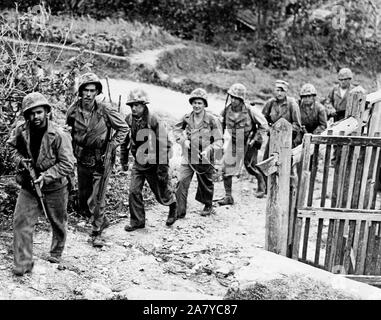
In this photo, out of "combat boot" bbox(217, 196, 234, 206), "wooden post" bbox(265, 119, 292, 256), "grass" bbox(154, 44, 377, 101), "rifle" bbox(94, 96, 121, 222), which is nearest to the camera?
"wooden post" bbox(265, 119, 292, 256)

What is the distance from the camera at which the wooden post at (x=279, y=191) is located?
18.6 feet

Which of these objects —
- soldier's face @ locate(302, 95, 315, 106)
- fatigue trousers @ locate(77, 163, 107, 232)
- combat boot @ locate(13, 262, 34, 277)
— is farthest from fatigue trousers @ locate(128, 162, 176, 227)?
soldier's face @ locate(302, 95, 315, 106)

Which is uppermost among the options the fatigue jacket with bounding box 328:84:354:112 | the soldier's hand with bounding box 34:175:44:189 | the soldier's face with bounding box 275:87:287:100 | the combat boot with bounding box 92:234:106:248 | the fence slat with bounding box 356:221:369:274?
the soldier's face with bounding box 275:87:287:100

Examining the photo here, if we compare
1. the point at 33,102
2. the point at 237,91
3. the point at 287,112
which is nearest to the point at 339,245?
the point at 33,102

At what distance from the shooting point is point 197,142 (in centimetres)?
854

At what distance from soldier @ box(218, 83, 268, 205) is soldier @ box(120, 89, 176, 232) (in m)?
1.67

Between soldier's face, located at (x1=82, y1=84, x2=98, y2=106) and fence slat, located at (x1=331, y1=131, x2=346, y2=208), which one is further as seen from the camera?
soldier's face, located at (x1=82, y1=84, x2=98, y2=106)

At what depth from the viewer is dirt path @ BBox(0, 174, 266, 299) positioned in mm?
6066

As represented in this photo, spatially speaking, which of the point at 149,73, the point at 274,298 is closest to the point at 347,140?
the point at 274,298

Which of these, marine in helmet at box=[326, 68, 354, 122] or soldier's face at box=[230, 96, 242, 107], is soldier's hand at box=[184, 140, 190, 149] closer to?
soldier's face at box=[230, 96, 242, 107]

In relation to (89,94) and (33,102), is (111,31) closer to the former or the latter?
(89,94)

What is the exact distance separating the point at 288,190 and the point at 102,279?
212 cm

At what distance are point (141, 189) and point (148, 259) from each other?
116 centimetres

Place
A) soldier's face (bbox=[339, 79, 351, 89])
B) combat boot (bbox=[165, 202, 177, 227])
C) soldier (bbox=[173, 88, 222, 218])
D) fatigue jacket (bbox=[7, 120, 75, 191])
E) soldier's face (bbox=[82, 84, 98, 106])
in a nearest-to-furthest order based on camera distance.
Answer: fatigue jacket (bbox=[7, 120, 75, 191]), soldier's face (bbox=[82, 84, 98, 106]), combat boot (bbox=[165, 202, 177, 227]), soldier (bbox=[173, 88, 222, 218]), soldier's face (bbox=[339, 79, 351, 89])
